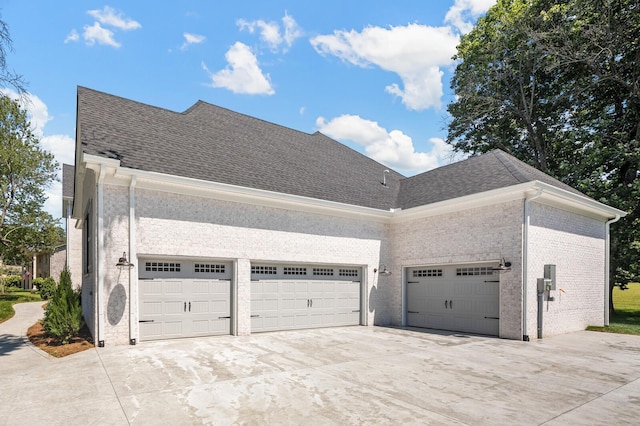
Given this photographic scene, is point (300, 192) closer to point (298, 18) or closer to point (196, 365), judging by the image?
point (298, 18)

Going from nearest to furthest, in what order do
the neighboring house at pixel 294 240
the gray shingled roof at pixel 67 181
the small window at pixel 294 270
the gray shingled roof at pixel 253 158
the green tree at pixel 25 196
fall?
1. the neighboring house at pixel 294 240
2. the gray shingled roof at pixel 253 158
3. the small window at pixel 294 270
4. the gray shingled roof at pixel 67 181
5. the green tree at pixel 25 196

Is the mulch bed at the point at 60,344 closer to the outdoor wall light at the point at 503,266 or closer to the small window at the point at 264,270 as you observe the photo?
the small window at the point at 264,270

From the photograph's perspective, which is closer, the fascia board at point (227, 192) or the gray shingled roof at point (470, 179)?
the fascia board at point (227, 192)

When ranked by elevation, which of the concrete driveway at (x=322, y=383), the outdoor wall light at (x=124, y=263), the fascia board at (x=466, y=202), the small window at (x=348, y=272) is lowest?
the concrete driveway at (x=322, y=383)

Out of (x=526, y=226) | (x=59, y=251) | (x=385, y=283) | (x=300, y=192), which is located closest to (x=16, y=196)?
(x=59, y=251)

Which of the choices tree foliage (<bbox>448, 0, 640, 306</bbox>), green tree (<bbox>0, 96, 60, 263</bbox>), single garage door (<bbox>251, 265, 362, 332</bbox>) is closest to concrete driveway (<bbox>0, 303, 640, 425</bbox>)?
single garage door (<bbox>251, 265, 362, 332</bbox>)

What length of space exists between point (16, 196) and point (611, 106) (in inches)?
1392

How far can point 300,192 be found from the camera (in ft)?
41.7

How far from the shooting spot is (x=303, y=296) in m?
12.6

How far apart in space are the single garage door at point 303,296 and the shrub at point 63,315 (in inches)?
178

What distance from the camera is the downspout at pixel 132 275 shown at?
9.37m

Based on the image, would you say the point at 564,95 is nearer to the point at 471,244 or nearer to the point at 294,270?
the point at 471,244

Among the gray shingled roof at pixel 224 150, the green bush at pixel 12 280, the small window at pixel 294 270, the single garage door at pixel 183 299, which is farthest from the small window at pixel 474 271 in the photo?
the green bush at pixel 12 280

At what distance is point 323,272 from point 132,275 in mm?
6063
